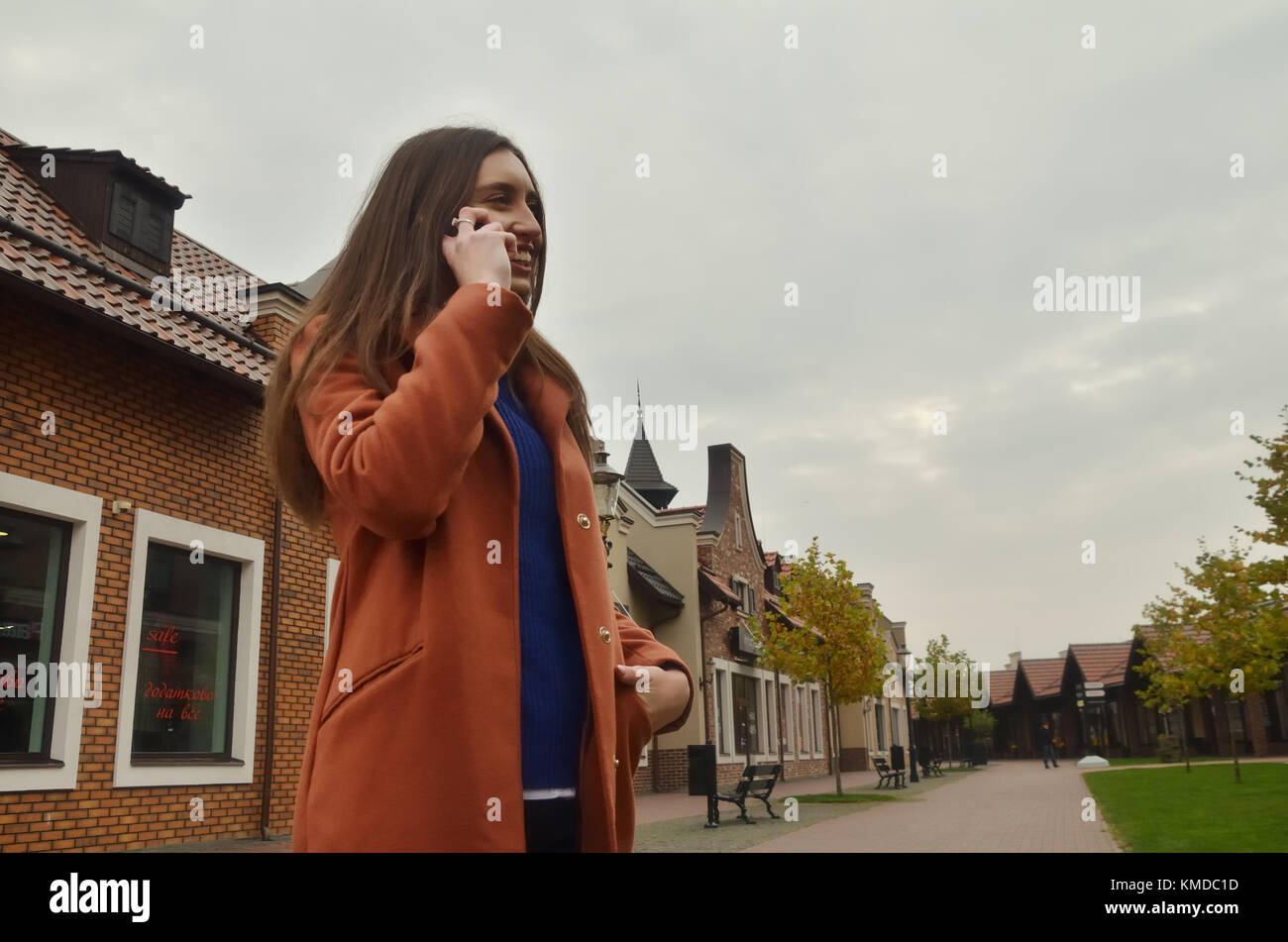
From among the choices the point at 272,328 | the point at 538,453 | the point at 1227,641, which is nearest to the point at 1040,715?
the point at 1227,641

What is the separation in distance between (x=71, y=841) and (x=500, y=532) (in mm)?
9279

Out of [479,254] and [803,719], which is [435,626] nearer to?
[479,254]

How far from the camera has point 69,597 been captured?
9.05 m

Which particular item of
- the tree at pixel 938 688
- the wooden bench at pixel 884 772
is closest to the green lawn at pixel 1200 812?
the wooden bench at pixel 884 772

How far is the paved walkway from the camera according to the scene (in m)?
11.7

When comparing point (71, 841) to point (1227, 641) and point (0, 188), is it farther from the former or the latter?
point (1227, 641)

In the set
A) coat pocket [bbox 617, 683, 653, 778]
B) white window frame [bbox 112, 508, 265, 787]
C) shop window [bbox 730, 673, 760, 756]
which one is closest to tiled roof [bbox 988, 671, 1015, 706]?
shop window [bbox 730, 673, 760, 756]

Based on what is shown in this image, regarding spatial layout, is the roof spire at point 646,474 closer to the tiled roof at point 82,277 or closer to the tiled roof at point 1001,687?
the tiled roof at point 82,277

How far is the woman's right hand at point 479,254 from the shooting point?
4.85 feet

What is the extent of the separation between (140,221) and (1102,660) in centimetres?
5655

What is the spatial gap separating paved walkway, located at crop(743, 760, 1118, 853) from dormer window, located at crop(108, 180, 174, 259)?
9495mm

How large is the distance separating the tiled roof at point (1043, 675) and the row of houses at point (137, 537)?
60.9 m

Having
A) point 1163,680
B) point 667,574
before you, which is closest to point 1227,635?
point 1163,680

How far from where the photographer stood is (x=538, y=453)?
1.62 metres
